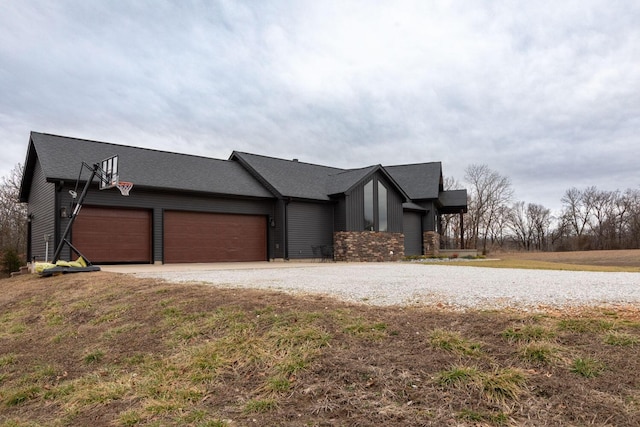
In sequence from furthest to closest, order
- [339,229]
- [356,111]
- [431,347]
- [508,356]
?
[356,111] → [339,229] → [431,347] → [508,356]

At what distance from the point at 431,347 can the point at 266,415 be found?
1.46 meters

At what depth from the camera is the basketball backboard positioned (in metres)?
12.1

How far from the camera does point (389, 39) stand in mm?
13461

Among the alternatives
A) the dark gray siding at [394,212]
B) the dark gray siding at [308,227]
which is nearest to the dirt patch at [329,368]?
the dark gray siding at [308,227]

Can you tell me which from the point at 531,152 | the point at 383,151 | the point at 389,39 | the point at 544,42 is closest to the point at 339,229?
the point at 389,39

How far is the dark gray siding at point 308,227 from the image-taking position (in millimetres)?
18516

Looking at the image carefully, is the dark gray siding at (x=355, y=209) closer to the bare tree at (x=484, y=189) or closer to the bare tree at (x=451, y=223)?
the bare tree at (x=451, y=223)

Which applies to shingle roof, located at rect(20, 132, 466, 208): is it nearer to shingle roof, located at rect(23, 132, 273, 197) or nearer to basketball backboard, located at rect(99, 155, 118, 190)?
shingle roof, located at rect(23, 132, 273, 197)

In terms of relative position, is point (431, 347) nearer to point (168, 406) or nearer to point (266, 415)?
point (266, 415)

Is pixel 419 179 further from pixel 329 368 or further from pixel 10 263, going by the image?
pixel 329 368

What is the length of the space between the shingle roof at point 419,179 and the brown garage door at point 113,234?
50.9 feet

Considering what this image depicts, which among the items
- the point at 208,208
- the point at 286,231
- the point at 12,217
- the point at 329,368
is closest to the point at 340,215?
the point at 286,231

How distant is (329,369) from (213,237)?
47.3 feet

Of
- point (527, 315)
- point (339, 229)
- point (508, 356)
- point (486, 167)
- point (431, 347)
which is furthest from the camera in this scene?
point (486, 167)
